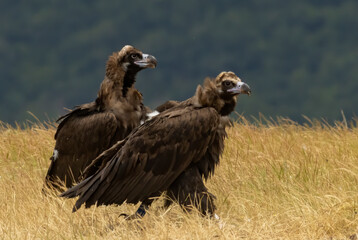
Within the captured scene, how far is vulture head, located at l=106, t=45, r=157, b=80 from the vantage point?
310 inches

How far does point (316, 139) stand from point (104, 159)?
14.7ft

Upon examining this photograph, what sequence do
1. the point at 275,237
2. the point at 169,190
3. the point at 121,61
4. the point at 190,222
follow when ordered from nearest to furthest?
1. the point at 275,237
2. the point at 190,222
3. the point at 169,190
4. the point at 121,61

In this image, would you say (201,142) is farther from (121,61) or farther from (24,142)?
(24,142)

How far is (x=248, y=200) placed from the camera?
22.0ft

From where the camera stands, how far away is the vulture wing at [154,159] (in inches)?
250

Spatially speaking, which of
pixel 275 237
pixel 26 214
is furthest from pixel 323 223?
pixel 26 214

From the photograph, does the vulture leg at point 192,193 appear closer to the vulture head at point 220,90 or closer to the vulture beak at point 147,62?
the vulture head at point 220,90

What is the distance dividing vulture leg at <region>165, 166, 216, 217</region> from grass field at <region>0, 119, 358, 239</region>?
113 millimetres

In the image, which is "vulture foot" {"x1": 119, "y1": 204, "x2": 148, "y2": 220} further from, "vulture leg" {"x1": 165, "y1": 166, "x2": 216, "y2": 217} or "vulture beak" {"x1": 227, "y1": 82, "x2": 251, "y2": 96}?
"vulture beak" {"x1": 227, "y1": 82, "x2": 251, "y2": 96}

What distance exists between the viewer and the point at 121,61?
312 inches

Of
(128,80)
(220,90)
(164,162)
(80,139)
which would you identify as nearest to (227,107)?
(220,90)

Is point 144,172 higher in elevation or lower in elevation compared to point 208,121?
lower

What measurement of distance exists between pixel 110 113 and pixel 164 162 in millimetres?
1691

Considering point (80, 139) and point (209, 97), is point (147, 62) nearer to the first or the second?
point (80, 139)
